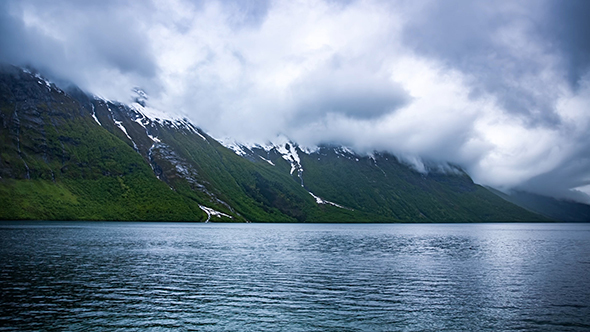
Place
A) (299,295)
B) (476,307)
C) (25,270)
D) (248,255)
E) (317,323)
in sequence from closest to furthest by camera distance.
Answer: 1. (317,323)
2. (476,307)
3. (299,295)
4. (25,270)
5. (248,255)

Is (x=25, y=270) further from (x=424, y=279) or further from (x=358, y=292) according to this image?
(x=424, y=279)

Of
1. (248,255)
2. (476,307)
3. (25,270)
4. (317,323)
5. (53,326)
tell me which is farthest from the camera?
(248,255)

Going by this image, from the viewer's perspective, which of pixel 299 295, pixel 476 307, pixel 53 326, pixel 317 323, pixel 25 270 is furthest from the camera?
pixel 25 270

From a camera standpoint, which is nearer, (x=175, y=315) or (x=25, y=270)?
(x=175, y=315)

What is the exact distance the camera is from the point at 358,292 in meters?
48.1

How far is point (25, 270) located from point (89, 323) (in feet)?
107

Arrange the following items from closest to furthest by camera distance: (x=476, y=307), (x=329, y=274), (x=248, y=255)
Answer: (x=476, y=307) → (x=329, y=274) → (x=248, y=255)

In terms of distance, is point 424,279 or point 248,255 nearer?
point 424,279

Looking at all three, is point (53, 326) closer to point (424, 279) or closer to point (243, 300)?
point (243, 300)

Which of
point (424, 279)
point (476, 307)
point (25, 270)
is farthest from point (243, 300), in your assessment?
point (25, 270)

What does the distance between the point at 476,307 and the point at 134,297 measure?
123 ft

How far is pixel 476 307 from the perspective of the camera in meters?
41.4

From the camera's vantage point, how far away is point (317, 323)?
34.7 meters

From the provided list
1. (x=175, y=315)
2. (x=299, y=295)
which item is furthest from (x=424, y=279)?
(x=175, y=315)
